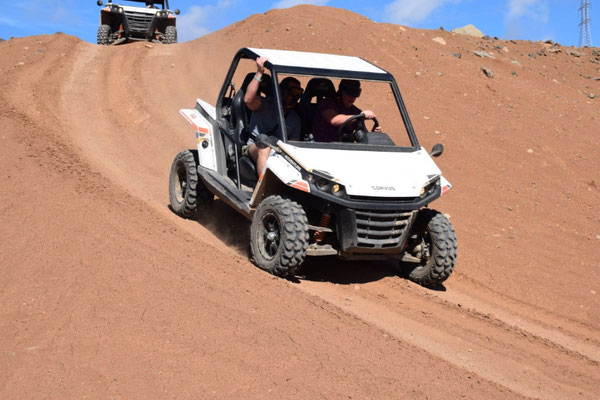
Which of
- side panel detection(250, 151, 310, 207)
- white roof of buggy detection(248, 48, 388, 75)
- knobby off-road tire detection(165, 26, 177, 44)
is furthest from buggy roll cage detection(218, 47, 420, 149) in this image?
knobby off-road tire detection(165, 26, 177, 44)

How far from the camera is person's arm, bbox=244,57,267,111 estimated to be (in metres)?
6.83

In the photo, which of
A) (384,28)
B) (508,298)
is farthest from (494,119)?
(508,298)

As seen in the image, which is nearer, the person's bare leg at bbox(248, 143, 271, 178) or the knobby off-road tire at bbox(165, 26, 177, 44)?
the person's bare leg at bbox(248, 143, 271, 178)

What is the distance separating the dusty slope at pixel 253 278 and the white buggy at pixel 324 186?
0.37 meters

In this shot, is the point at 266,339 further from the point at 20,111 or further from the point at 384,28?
the point at 384,28

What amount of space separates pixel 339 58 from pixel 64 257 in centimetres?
362

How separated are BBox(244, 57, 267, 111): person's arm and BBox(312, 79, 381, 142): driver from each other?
61 cm

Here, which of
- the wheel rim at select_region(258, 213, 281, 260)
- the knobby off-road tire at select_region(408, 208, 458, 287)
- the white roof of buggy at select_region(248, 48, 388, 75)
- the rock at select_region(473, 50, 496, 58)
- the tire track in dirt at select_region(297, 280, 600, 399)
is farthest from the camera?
the rock at select_region(473, 50, 496, 58)

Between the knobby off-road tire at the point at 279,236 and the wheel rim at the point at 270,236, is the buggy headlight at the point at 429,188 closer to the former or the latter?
the knobby off-road tire at the point at 279,236

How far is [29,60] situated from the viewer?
15.3 meters

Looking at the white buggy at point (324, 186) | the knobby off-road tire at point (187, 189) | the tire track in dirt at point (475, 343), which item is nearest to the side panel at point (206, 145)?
the white buggy at point (324, 186)

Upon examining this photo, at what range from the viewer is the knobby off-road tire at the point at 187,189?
7.75 metres

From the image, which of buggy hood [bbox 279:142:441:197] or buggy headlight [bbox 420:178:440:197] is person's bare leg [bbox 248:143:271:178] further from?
buggy headlight [bbox 420:178:440:197]

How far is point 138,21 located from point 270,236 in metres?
16.9
